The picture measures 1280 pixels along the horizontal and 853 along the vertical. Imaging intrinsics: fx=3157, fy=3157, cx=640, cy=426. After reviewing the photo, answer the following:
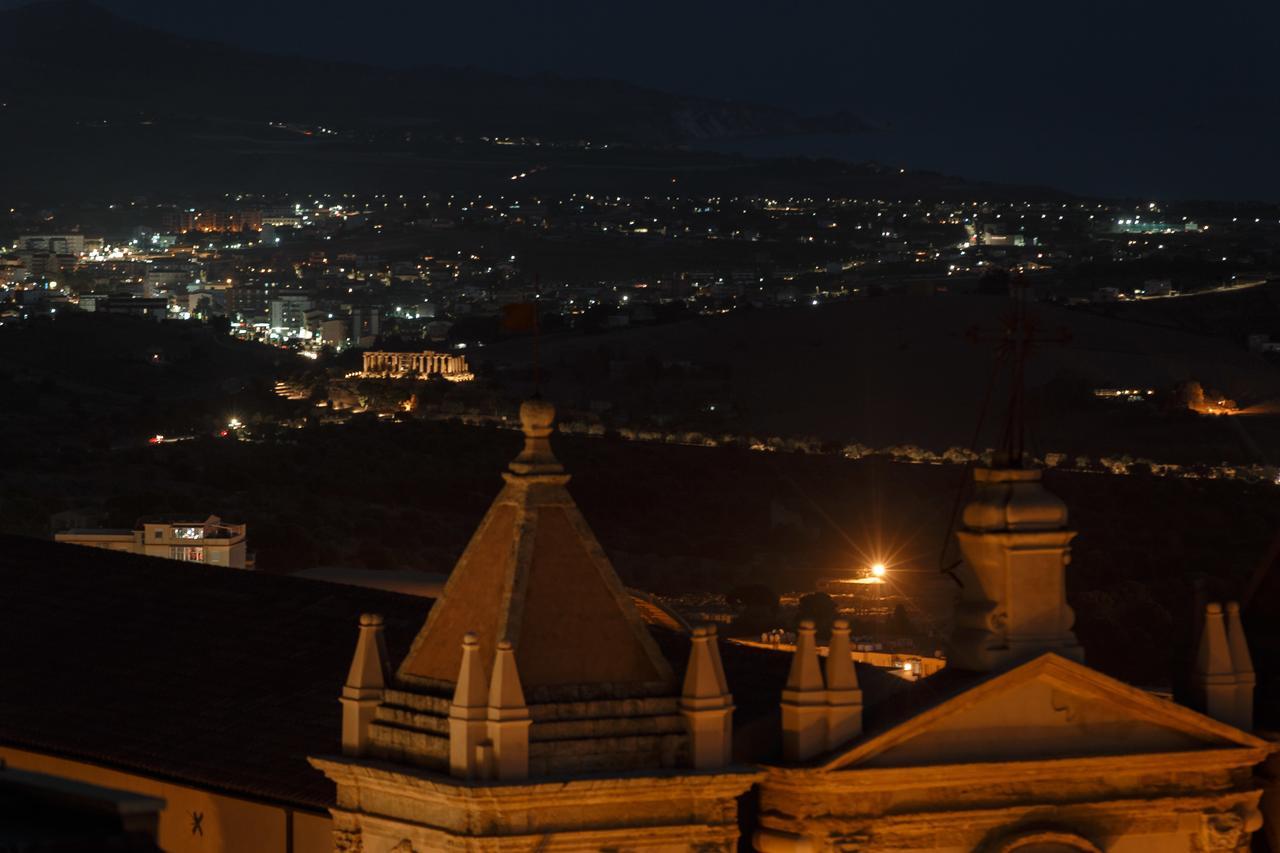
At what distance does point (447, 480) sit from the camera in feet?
250

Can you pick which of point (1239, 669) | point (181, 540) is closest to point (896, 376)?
point (181, 540)

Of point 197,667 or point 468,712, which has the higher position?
point 197,667

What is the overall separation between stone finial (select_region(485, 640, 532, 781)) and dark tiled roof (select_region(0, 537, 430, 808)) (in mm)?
2838

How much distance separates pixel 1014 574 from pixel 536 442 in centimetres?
255

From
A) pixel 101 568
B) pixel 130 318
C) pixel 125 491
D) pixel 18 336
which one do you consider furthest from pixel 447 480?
pixel 130 318

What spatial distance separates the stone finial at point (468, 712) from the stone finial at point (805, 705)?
1.67m

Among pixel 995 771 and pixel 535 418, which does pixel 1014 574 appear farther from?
pixel 535 418

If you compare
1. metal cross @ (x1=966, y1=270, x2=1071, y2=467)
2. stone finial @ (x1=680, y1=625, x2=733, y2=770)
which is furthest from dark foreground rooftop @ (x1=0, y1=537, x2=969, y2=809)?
metal cross @ (x1=966, y1=270, x2=1071, y2=467)

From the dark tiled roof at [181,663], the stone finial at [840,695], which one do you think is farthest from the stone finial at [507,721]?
the dark tiled roof at [181,663]

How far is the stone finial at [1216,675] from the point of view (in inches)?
632

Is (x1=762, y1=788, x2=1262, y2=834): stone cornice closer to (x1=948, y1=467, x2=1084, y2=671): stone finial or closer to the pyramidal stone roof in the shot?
(x1=948, y1=467, x2=1084, y2=671): stone finial

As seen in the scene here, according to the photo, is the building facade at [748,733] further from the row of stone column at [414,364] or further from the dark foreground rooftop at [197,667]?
the row of stone column at [414,364]

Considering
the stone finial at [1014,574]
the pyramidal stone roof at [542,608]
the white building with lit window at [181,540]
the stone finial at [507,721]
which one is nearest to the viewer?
the stone finial at [507,721]

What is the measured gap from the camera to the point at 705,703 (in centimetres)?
1459
